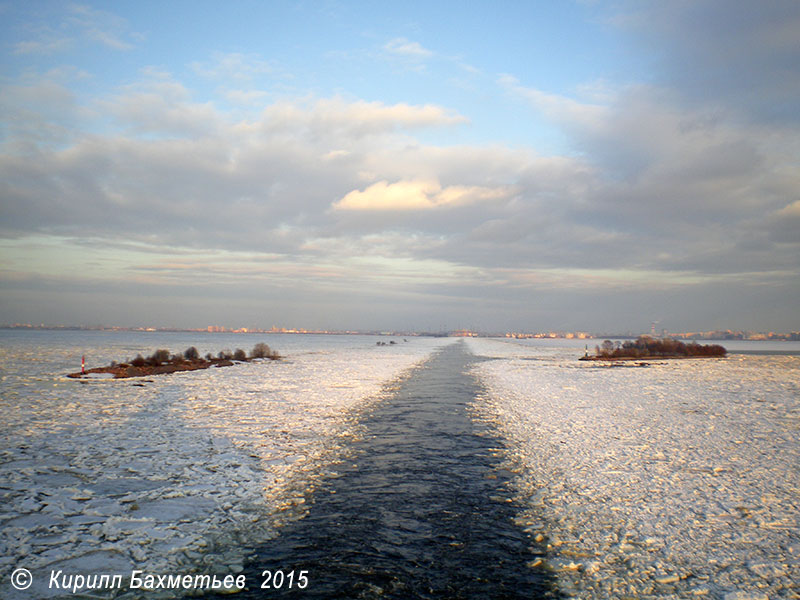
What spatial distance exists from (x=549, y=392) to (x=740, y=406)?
730cm

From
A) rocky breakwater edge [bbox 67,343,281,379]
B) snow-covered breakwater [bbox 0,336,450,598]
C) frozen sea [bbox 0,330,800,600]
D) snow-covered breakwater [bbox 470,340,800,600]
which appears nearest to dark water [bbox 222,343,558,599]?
frozen sea [bbox 0,330,800,600]

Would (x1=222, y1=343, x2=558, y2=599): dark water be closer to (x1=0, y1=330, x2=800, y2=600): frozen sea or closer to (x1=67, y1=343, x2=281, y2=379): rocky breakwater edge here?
(x1=0, y1=330, x2=800, y2=600): frozen sea

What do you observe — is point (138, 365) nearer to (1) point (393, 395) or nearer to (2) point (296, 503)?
(1) point (393, 395)

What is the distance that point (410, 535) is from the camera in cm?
612

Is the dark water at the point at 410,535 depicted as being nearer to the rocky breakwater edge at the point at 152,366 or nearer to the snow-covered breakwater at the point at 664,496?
the snow-covered breakwater at the point at 664,496

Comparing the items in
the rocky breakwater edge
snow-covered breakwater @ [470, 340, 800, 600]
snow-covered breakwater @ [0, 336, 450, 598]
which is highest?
snow-covered breakwater @ [470, 340, 800, 600]

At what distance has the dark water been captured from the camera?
16.0 feet

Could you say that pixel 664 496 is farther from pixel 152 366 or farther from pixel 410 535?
pixel 152 366

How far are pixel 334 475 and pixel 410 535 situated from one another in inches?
122

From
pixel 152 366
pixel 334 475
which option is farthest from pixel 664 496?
pixel 152 366

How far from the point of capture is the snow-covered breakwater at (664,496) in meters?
5.19

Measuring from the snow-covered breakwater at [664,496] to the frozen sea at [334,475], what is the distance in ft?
0.10

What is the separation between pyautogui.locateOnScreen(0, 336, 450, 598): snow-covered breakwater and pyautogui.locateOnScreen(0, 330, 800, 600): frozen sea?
0.04m

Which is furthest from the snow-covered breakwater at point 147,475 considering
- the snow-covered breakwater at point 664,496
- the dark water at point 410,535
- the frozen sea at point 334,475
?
the snow-covered breakwater at point 664,496
